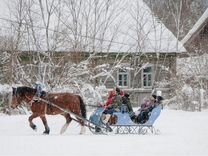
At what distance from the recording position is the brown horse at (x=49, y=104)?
14328 millimetres

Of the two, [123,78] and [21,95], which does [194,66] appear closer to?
[123,78]

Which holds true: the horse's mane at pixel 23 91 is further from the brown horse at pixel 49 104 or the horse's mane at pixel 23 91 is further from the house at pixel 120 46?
the house at pixel 120 46

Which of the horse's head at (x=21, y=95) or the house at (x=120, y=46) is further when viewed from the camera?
the house at (x=120, y=46)

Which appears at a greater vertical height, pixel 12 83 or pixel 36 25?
pixel 36 25

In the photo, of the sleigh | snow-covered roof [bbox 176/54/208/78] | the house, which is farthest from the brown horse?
snow-covered roof [bbox 176/54/208/78]

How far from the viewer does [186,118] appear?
18.4 meters

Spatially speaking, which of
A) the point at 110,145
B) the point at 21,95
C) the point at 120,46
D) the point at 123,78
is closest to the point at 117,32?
the point at 120,46

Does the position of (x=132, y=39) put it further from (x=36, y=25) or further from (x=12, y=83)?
(x=12, y=83)

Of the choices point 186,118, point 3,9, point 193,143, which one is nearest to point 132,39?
point 3,9

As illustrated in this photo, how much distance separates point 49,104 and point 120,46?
14.5m

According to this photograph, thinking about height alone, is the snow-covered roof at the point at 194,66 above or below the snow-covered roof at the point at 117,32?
below

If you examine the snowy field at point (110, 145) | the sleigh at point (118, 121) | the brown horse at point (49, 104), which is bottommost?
the snowy field at point (110, 145)

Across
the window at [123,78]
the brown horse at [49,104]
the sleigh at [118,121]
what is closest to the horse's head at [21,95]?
the brown horse at [49,104]

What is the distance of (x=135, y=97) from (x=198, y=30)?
6131 mm
